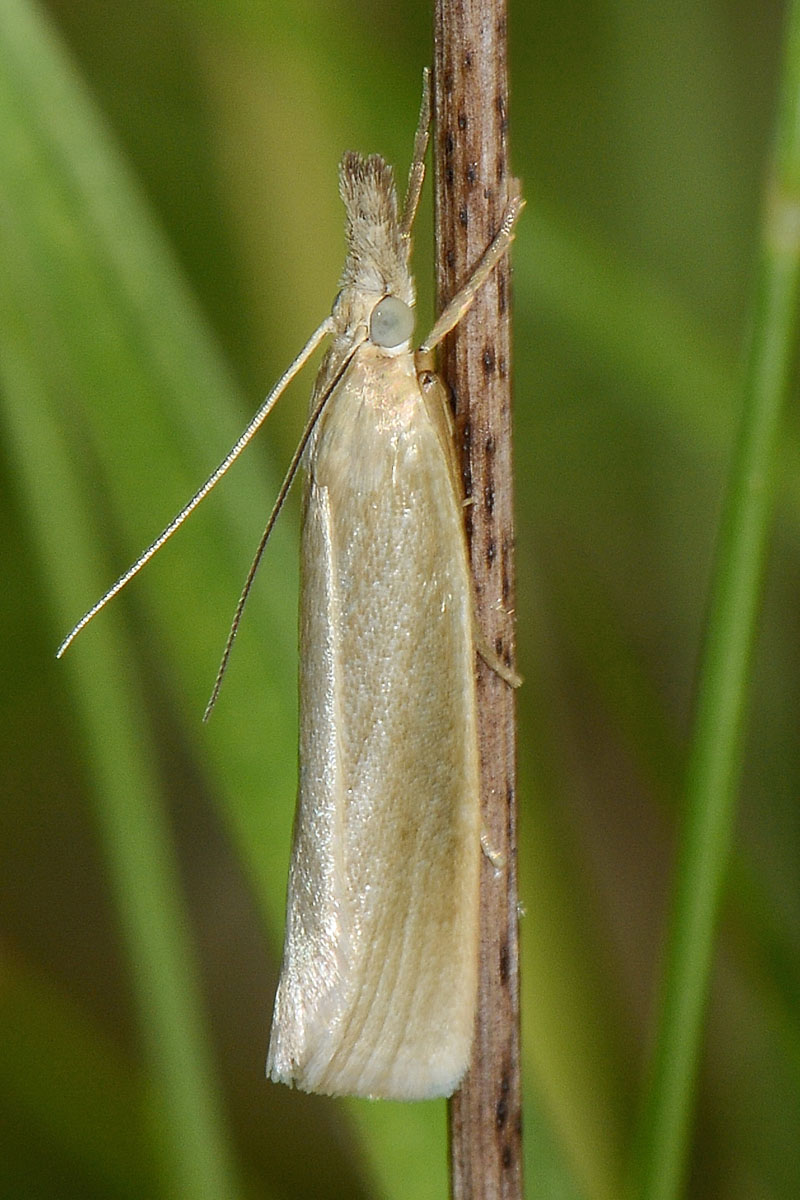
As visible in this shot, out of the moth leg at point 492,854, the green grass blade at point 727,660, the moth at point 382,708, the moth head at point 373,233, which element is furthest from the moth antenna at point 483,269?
the moth leg at point 492,854

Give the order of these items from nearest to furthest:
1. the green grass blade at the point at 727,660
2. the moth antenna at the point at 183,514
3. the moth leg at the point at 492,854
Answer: the green grass blade at the point at 727,660 < the moth antenna at the point at 183,514 < the moth leg at the point at 492,854

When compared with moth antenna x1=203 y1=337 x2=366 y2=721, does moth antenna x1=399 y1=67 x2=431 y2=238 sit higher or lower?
higher

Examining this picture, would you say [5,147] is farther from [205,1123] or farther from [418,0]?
[418,0]

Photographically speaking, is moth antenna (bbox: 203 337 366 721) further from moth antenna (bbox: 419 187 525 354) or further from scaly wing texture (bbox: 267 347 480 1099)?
moth antenna (bbox: 419 187 525 354)

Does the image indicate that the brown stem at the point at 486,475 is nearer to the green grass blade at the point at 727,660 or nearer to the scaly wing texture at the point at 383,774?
the scaly wing texture at the point at 383,774

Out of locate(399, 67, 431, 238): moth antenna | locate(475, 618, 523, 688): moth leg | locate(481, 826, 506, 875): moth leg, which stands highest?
locate(399, 67, 431, 238): moth antenna

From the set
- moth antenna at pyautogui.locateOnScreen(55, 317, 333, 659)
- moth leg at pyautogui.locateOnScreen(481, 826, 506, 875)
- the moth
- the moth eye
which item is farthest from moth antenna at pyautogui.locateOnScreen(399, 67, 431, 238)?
moth leg at pyautogui.locateOnScreen(481, 826, 506, 875)

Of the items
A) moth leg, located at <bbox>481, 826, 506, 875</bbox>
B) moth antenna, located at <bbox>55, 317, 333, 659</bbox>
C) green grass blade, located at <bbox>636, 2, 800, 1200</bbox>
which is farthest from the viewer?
moth leg, located at <bbox>481, 826, 506, 875</bbox>
